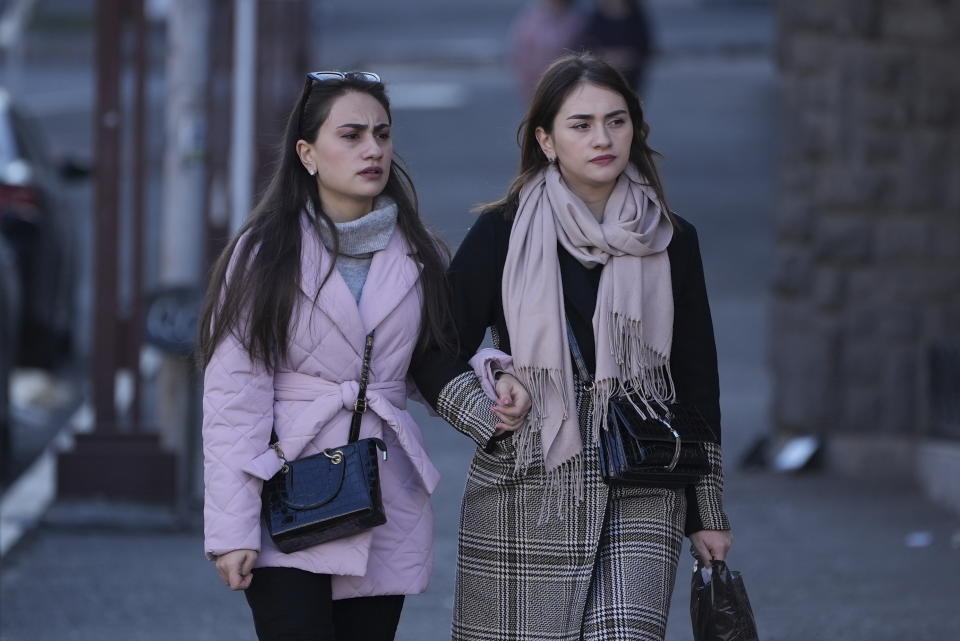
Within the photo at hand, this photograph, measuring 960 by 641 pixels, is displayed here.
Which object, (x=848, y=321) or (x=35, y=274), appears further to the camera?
(x=35, y=274)

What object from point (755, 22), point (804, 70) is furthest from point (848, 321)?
point (755, 22)

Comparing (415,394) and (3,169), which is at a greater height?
(415,394)

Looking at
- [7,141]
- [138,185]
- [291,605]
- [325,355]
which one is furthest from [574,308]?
[7,141]

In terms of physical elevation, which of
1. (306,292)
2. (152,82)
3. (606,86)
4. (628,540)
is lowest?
(152,82)

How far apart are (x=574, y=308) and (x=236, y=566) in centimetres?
95

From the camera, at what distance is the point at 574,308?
4418 mm

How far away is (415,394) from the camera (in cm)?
466

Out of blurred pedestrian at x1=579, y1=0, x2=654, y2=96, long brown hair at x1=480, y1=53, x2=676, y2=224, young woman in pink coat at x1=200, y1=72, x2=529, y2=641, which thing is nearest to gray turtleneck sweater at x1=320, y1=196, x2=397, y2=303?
young woman in pink coat at x1=200, y1=72, x2=529, y2=641

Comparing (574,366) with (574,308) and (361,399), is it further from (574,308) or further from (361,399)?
(361,399)

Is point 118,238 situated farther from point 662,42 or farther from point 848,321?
point 662,42

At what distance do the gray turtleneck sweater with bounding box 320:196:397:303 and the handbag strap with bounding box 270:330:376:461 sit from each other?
122 mm

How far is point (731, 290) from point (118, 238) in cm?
637

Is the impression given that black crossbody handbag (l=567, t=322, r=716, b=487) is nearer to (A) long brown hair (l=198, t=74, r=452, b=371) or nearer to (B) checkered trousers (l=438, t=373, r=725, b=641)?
(B) checkered trousers (l=438, t=373, r=725, b=641)

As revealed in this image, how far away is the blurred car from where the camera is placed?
38.8 ft
